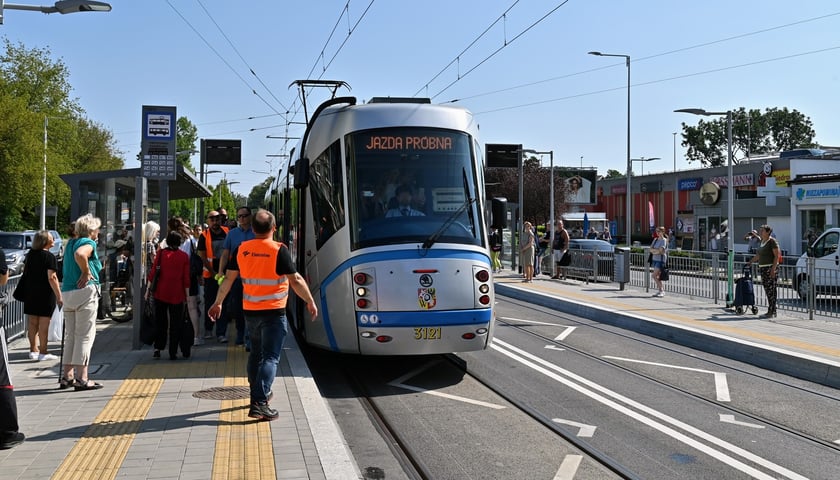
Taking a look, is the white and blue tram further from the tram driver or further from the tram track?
the tram track

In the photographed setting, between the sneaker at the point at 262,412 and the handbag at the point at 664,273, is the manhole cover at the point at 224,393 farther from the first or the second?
the handbag at the point at 664,273

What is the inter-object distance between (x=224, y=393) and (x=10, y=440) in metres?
2.42

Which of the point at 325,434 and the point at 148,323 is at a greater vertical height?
the point at 148,323

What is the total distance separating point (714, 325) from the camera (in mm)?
14844

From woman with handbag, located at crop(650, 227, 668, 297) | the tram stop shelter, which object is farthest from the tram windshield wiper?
woman with handbag, located at crop(650, 227, 668, 297)

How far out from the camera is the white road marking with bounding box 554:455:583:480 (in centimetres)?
620

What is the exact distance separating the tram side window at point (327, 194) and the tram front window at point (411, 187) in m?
0.20

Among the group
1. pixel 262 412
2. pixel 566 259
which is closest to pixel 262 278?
pixel 262 412

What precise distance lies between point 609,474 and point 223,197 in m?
94.6

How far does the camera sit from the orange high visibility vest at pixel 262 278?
23.8 feet

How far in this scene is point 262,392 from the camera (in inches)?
281

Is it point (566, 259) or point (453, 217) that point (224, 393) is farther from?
point (566, 259)

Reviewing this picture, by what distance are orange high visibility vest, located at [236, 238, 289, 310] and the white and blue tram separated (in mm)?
2196

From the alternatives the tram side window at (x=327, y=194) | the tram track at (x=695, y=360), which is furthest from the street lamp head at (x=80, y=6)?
the tram track at (x=695, y=360)
